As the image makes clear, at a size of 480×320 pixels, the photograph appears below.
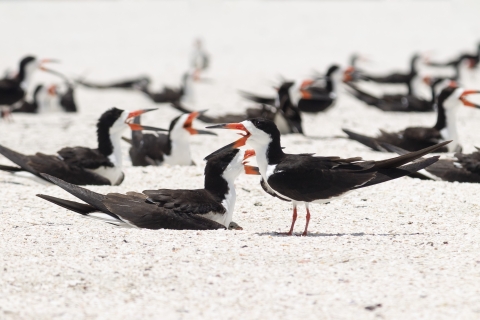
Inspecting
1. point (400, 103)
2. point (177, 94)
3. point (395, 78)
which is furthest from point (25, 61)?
point (395, 78)

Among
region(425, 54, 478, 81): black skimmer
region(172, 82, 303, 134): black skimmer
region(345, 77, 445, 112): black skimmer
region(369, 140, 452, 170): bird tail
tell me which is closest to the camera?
region(369, 140, 452, 170): bird tail

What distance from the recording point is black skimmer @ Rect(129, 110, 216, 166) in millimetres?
9312

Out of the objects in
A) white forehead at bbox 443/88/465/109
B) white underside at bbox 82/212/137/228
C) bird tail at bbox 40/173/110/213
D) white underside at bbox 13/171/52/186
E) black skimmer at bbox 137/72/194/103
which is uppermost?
white forehead at bbox 443/88/465/109

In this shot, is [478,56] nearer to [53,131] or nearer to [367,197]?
[53,131]

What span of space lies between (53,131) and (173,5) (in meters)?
32.1

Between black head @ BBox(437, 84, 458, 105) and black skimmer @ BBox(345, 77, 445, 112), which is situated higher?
black head @ BBox(437, 84, 458, 105)

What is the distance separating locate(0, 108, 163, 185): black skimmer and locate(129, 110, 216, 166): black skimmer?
83 cm

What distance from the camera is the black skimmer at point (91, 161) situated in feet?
26.2

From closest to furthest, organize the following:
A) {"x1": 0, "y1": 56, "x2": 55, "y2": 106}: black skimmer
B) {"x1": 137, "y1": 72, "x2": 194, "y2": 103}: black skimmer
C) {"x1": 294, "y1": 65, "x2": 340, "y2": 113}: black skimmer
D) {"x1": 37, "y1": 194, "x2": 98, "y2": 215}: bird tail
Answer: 1. {"x1": 37, "y1": 194, "x2": 98, "y2": 215}: bird tail
2. {"x1": 294, "y1": 65, "x2": 340, "y2": 113}: black skimmer
3. {"x1": 0, "y1": 56, "x2": 55, "y2": 106}: black skimmer
4. {"x1": 137, "y1": 72, "x2": 194, "y2": 103}: black skimmer

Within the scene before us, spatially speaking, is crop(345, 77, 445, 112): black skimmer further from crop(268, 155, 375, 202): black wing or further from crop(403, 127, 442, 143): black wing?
crop(268, 155, 375, 202): black wing

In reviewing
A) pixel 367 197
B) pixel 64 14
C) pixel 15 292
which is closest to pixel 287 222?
pixel 367 197

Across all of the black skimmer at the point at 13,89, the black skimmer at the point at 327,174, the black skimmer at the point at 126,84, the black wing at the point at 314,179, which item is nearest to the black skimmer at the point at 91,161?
the black skimmer at the point at 327,174

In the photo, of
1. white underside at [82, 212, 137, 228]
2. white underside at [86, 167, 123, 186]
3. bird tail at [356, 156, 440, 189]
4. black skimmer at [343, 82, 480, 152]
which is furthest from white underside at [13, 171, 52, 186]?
black skimmer at [343, 82, 480, 152]

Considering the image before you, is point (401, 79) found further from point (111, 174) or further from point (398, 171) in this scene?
point (398, 171)
